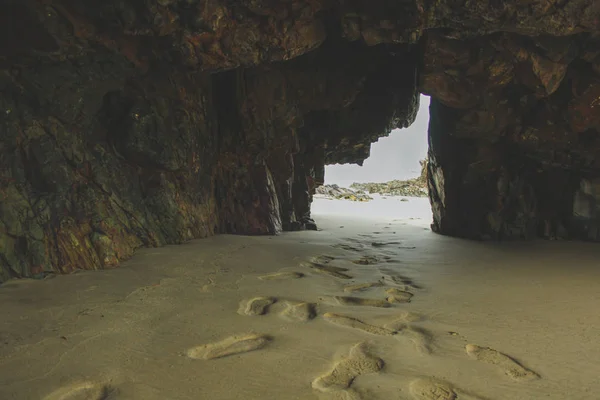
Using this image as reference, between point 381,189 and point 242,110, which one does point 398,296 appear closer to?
point 242,110

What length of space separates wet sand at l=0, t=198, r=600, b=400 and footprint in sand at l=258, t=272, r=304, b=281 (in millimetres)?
19

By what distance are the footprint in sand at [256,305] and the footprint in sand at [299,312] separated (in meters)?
0.12

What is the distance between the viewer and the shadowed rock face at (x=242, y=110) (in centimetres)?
298

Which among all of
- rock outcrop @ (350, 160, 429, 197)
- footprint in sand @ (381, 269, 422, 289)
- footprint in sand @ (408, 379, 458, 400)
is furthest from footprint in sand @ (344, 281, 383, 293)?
rock outcrop @ (350, 160, 429, 197)

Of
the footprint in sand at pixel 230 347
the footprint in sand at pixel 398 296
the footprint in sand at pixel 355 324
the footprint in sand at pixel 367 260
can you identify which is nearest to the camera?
the footprint in sand at pixel 230 347

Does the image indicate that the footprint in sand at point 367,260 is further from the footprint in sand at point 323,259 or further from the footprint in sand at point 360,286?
the footprint in sand at point 360,286

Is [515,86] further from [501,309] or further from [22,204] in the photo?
[22,204]

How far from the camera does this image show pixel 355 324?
6.96 feet

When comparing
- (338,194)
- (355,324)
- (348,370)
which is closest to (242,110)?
(355,324)

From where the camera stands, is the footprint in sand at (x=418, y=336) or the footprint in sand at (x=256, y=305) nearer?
the footprint in sand at (x=418, y=336)

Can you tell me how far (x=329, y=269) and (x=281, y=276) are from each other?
607 millimetres

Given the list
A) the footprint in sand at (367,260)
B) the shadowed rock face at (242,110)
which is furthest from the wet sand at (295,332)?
the shadowed rock face at (242,110)

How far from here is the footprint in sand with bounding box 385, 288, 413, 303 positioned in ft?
8.71

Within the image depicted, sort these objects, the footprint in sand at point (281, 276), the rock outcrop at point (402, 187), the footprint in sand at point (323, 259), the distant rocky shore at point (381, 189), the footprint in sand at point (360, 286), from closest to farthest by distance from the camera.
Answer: the footprint in sand at point (360, 286) → the footprint in sand at point (281, 276) → the footprint in sand at point (323, 259) → the distant rocky shore at point (381, 189) → the rock outcrop at point (402, 187)
